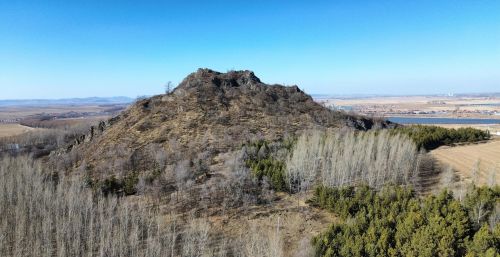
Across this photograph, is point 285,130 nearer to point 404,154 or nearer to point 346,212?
point 404,154

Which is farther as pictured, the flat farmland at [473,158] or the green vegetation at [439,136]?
the green vegetation at [439,136]

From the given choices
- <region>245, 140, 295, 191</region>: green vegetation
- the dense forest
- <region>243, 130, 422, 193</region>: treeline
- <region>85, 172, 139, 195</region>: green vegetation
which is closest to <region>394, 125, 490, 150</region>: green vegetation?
<region>243, 130, 422, 193</region>: treeline

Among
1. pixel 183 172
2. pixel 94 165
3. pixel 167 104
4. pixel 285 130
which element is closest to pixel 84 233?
pixel 183 172

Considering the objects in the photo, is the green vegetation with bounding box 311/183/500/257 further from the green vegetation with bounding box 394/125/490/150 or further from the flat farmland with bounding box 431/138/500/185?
the green vegetation with bounding box 394/125/490/150

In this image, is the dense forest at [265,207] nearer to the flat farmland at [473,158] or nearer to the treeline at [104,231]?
the treeline at [104,231]

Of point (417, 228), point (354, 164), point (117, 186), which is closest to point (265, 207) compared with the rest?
point (354, 164)

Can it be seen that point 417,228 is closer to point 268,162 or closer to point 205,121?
point 268,162

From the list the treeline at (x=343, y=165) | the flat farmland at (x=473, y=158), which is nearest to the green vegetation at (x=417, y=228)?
the treeline at (x=343, y=165)
